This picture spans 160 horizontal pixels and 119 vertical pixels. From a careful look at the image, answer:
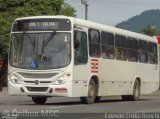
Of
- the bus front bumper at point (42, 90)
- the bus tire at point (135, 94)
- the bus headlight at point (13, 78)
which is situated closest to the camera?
the bus front bumper at point (42, 90)

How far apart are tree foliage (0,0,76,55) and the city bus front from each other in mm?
31964

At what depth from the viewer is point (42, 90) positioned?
2314 centimetres

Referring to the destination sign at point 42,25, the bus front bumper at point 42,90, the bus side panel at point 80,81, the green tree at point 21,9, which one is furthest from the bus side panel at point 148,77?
the green tree at point 21,9

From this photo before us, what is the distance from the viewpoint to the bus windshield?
23156 mm

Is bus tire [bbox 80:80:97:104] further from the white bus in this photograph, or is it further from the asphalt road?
the asphalt road

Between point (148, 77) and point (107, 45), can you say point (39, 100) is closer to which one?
point (107, 45)

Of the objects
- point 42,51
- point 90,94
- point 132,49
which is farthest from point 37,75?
point 132,49

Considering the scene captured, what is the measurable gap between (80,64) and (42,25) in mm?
1998

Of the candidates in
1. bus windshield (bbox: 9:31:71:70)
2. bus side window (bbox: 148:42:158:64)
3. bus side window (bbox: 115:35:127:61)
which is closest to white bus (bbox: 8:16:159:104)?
bus windshield (bbox: 9:31:71:70)

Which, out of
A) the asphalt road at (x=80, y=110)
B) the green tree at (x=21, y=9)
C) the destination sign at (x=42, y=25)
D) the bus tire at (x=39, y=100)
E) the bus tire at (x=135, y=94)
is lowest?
the asphalt road at (x=80, y=110)

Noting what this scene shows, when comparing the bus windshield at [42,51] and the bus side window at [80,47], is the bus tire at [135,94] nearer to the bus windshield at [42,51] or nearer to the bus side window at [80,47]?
the bus side window at [80,47]

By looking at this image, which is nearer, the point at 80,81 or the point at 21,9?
the point at 80,81

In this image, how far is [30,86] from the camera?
23.2 m

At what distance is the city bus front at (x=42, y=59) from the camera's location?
23047 mm
